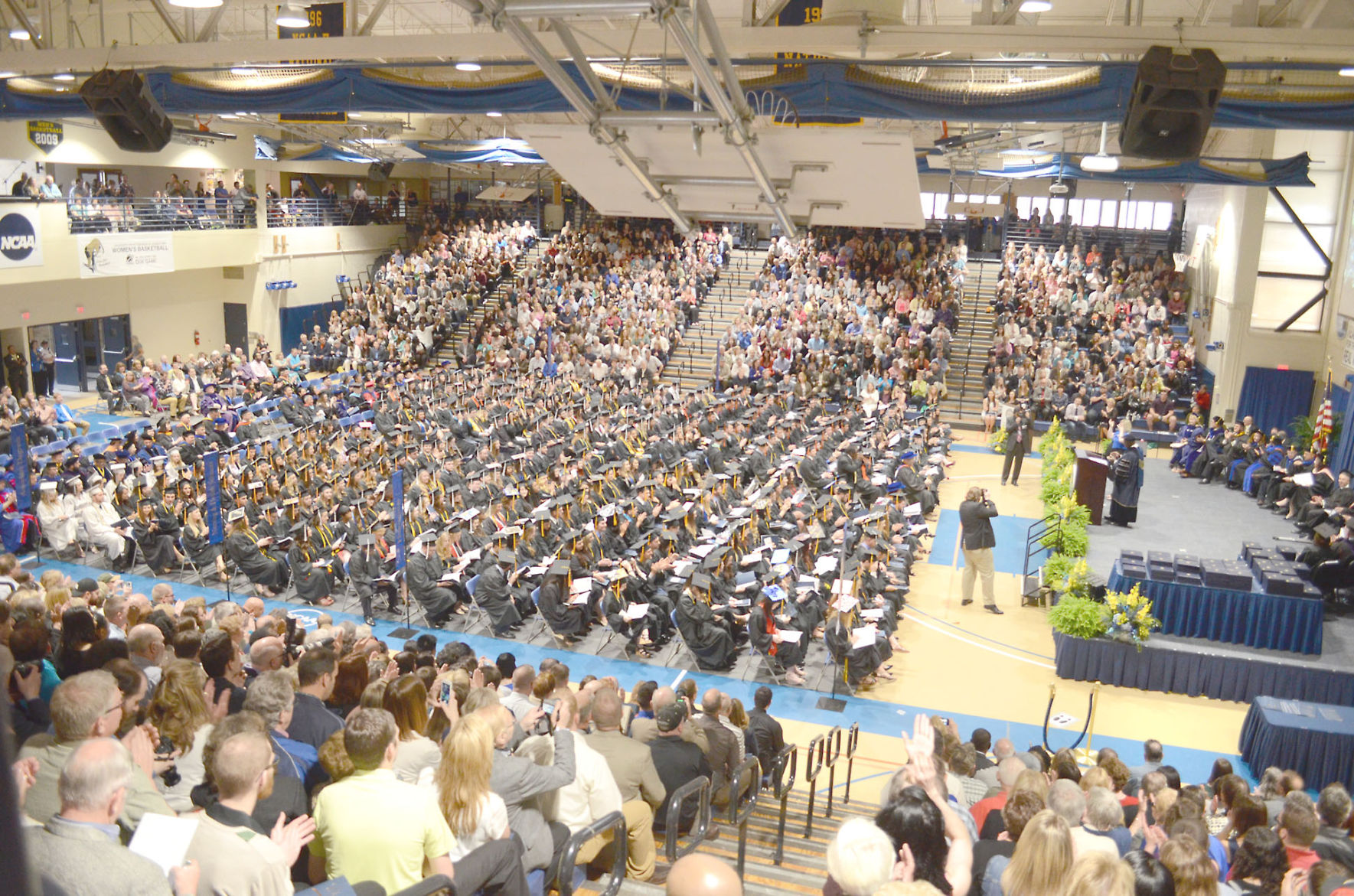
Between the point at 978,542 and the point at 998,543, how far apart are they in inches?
134

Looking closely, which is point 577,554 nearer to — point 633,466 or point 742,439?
point 633,466

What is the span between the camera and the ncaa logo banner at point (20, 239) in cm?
2122

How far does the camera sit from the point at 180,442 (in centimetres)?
1878

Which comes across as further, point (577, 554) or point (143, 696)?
point (577, 554)

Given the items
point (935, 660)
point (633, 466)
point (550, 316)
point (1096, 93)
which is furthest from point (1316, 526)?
point (550, 316)

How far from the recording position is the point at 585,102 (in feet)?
29.4

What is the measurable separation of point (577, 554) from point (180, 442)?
30.9ft

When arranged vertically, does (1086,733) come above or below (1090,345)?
below

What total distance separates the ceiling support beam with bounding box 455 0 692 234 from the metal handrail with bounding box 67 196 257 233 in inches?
732

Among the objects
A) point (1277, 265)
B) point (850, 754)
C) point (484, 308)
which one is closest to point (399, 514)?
point (850, 754)

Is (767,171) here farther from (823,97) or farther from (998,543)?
(998,543)

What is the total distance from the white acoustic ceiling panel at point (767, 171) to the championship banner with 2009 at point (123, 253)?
57.8ft

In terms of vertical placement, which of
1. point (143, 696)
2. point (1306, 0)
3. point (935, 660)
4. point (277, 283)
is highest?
point (1306, 0)

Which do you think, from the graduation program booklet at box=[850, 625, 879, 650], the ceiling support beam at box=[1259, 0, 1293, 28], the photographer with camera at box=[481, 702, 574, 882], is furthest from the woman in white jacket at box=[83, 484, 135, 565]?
the ceiling support beam at box=[1259, 0, 1293, 28]
